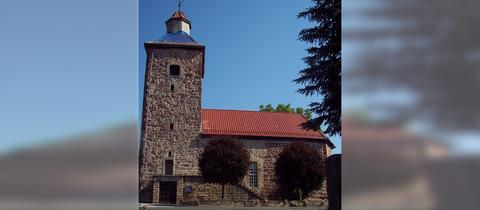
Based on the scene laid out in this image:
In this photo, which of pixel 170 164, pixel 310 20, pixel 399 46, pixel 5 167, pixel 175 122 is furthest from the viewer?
pixel 175 122

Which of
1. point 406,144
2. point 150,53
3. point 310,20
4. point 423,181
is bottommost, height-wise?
point 423,181

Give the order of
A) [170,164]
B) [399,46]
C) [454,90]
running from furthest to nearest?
[170,164] < [399,46] < [454,90]

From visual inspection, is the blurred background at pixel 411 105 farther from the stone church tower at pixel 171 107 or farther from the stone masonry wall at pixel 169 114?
the stone masonry wall at pixel 169 114

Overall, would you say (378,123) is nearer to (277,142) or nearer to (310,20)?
(310,20)

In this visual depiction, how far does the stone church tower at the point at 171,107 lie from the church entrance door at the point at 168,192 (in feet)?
0.08

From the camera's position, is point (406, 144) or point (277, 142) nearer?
point (406, 144)

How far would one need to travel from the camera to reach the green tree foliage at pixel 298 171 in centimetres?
488

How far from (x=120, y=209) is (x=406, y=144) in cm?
144

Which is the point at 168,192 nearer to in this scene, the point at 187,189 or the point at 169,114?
the point at 187,189

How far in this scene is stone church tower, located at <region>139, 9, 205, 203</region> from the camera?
15.1ft

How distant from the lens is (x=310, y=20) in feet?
14.3

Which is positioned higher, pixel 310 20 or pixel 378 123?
pixel 310 20

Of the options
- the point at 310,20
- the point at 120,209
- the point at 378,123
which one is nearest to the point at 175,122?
the point at 310,20

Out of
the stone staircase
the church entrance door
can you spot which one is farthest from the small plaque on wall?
the stone staircase
